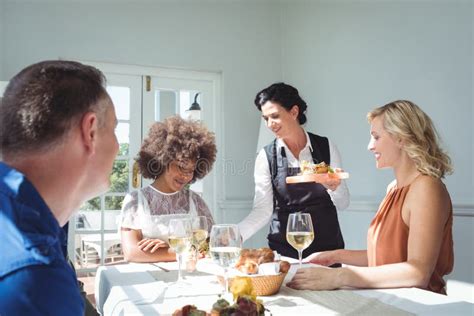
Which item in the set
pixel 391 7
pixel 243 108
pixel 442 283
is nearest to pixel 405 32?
pixel 391 7

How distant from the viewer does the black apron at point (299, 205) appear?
2.55m

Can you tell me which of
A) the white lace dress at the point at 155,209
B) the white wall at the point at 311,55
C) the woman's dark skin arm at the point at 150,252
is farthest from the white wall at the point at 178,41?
the woman's dark skin arm at the point at 150,252

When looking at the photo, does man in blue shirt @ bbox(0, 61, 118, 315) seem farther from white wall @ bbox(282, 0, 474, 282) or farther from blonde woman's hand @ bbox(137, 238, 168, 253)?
white wall @ bbox(282, 0, 474, 282)

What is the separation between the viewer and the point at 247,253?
1452mm

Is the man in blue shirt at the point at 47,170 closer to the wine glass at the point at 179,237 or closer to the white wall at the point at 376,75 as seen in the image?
the wine glass at the point at 179,237

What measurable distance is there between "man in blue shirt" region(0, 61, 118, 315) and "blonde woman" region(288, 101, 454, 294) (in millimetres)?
870

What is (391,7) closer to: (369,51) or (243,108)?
(369,51)

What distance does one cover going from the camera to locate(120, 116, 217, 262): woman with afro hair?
206cm

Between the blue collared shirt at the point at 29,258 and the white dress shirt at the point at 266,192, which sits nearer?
the blue collared shirt at the point at 29,258

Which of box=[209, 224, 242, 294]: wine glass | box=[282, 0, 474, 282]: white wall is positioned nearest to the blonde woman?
box=[209, 224, 242, 294]: wine glass

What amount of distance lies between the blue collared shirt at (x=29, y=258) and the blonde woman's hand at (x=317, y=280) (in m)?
0.88

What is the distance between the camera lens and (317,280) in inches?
53.3

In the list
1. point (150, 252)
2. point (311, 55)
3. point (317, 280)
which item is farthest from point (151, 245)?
point (311, 55)

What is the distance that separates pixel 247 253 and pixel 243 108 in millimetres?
3325
